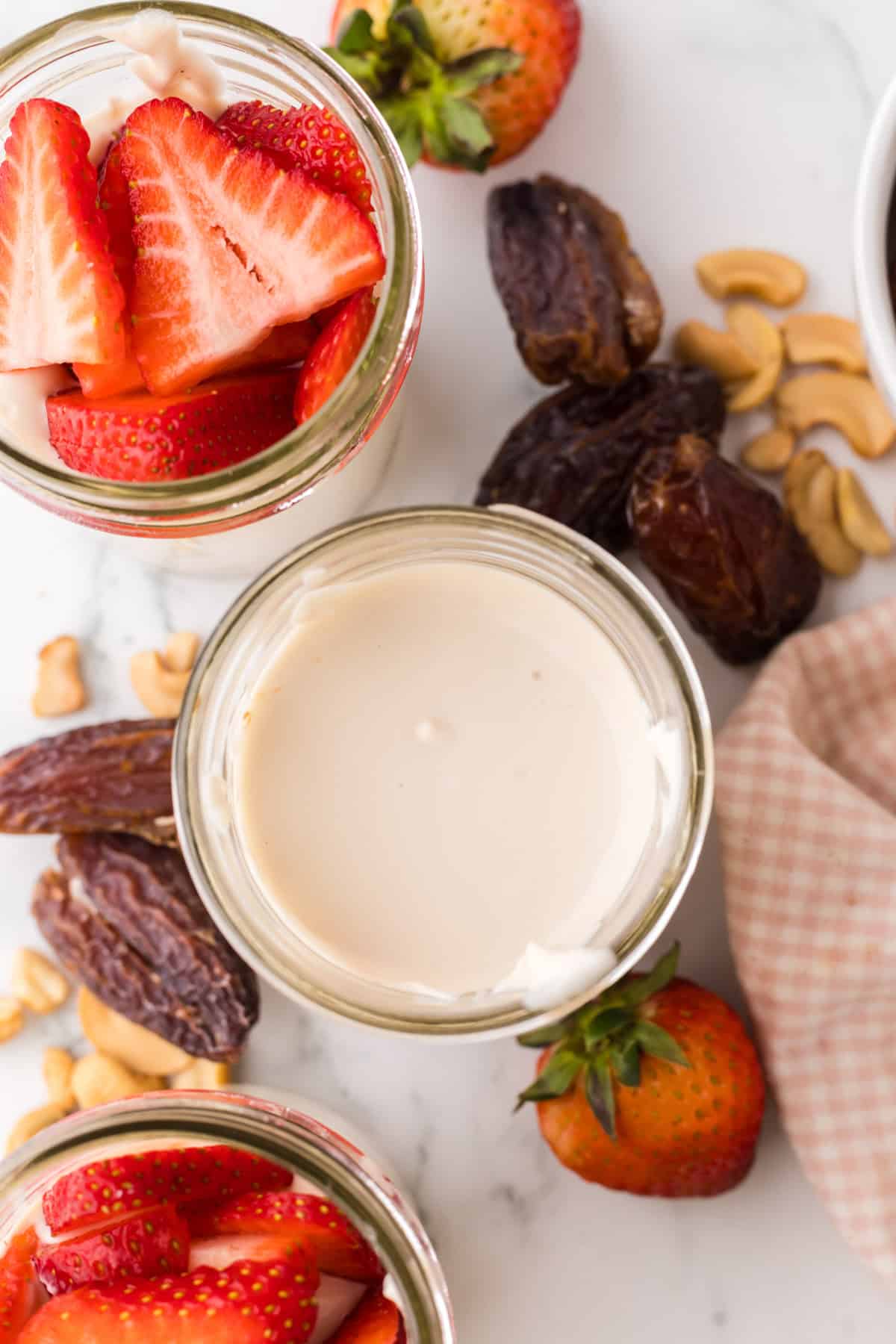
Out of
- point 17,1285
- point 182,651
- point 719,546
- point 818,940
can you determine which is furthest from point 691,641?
point 17,1285

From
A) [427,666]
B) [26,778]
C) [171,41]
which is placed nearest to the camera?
[171,41]

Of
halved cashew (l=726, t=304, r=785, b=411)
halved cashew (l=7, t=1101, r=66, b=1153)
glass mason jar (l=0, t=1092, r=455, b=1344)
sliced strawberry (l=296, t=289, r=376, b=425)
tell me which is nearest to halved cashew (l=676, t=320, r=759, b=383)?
halved cashew (l=726, t=304, r=785, b=411)

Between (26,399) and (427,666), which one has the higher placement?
(26,399)

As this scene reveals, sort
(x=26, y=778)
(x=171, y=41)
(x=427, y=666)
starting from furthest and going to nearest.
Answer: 1. (x=26, y=778)
2. (x=427, y=666)
3. (x=171, y=41)

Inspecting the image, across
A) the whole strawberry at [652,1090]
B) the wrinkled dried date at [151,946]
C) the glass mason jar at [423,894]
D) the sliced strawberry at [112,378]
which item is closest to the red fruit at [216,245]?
the sliced strawberry at [112,378]

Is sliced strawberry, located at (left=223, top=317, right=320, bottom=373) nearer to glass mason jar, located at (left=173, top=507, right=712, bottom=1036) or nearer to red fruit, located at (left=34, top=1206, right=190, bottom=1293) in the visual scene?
glass mason jar, located at (left=173, top=507, right=712, bottom=1036)

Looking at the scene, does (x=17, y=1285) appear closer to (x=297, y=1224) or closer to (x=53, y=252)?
(x=297, y=1224)

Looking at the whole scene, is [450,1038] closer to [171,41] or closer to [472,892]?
[472,892]

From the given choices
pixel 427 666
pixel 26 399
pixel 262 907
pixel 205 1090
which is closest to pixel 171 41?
pixel 26 399

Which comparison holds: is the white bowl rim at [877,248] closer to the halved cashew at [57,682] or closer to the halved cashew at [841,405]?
the halved cashew at [841,405]
